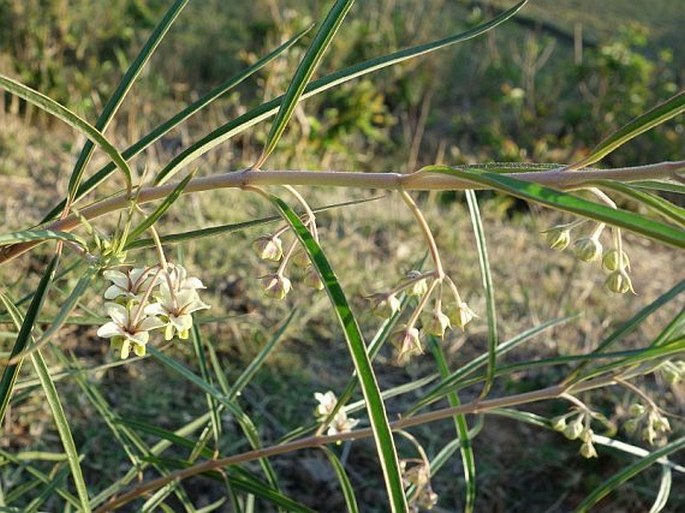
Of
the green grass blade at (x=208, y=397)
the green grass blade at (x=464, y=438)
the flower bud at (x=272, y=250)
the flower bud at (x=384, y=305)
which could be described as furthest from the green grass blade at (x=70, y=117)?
the green grass blade at (x=464, y=438)

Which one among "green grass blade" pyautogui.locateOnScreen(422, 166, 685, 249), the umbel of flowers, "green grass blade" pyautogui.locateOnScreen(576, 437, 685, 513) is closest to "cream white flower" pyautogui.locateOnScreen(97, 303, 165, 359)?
the umbel of flowers

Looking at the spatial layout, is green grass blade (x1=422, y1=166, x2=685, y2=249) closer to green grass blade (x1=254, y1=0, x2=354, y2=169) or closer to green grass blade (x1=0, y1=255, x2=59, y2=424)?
green grass blade (x1=254, y1=0, x2=354, y2=169)

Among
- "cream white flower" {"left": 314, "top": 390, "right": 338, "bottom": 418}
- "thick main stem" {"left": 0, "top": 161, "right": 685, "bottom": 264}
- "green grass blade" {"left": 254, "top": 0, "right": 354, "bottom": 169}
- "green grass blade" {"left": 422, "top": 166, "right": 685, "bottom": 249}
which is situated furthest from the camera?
"cream white flower" {"left": 314, "top": 390, "right": 338, "bottom": 418}

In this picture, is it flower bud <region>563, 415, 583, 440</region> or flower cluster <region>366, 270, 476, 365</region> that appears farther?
flower bud <region>563, 415, 583, 440</region>

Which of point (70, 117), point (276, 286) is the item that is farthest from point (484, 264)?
point (70, 117)

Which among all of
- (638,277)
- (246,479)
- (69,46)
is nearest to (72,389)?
(246,479)

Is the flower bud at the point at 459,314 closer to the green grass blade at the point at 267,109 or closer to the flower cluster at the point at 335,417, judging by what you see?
the green grass blade at the point at 267,109

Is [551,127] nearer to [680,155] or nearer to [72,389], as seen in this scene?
[680,155]
